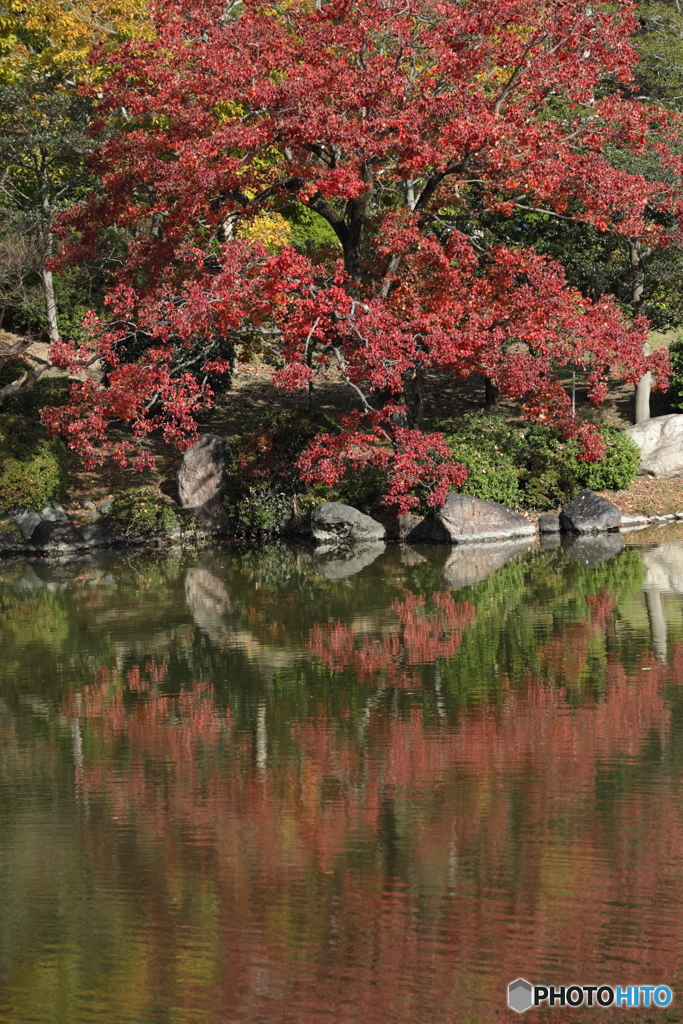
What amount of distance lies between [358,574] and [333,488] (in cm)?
418

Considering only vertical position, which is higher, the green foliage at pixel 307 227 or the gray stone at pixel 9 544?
the green foliage at pixel 307 227

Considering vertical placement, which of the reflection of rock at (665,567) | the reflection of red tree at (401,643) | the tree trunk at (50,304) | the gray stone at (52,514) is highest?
the tree trunk at (50,304)

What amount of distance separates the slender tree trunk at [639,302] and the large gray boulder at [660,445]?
1.07 m

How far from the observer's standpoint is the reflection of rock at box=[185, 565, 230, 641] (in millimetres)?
11656

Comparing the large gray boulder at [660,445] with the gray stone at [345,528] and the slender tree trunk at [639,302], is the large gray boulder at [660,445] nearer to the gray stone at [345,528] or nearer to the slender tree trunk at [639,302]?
the slender tree trunk at [639,302]

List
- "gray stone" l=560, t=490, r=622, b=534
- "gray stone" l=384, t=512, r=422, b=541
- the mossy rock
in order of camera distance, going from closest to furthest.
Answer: "gray stone" l=560, t=490, r=622, b=534, "gray stone" l=384, t=512, r=422, b=541, the mossy rock

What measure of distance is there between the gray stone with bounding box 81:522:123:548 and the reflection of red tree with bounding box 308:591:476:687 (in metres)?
7.35

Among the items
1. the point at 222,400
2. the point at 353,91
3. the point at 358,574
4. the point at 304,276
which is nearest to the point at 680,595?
the point at 358,574

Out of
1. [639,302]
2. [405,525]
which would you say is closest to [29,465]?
[405,525]

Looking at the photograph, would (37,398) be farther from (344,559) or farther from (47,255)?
(344,559)

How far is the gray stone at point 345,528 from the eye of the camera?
690 inches

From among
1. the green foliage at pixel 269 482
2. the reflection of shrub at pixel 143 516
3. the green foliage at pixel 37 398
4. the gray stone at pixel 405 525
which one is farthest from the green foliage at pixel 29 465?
the gray stone at pixel 405 525

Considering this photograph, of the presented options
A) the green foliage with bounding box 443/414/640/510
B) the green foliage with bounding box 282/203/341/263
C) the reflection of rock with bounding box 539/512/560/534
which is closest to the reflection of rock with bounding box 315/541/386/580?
the green foliage with bounding box 443/414/640/510

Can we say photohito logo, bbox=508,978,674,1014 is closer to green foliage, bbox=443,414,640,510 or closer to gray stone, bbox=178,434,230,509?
green foliage, bbox=443,414,640,510
